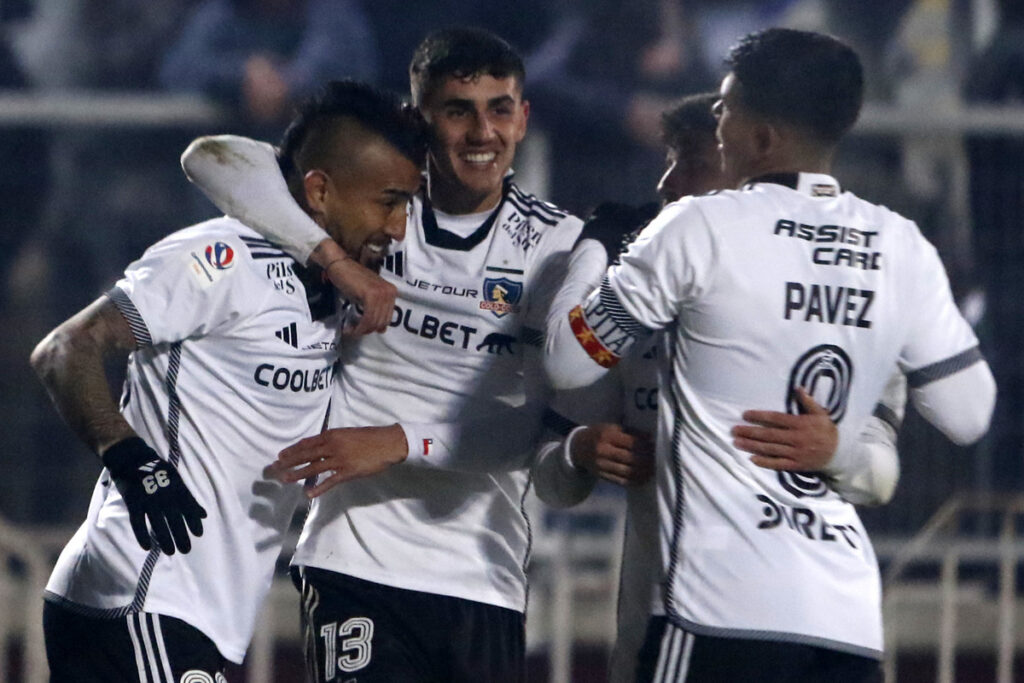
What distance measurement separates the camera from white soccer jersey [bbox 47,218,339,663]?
300cm

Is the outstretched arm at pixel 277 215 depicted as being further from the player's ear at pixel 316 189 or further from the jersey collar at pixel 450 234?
the jersey collar at pixel 450 234

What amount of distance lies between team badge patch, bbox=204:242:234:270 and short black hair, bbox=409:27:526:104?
27.1 inches

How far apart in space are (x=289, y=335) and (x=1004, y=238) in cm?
439

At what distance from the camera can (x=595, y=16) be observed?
700 centimetres

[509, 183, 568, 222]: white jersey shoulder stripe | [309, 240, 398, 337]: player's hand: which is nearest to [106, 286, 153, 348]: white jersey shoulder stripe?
[309, 240, 398, 337]: player's hand

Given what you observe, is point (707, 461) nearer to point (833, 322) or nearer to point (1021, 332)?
point (833, 322)

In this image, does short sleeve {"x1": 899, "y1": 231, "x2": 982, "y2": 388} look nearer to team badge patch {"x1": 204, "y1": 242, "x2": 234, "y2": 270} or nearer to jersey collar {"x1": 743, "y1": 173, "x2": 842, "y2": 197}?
jersey collar {"x1": 743, "y1": 173, "x2": 842, "y2": 197}

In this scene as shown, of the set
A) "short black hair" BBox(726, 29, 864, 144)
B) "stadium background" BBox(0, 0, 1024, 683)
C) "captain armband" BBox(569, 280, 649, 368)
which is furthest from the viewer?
"stadium background" BBox(0, 0, 1024, 683)

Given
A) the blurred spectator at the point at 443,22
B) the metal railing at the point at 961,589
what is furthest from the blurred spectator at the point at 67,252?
the metal railing at the point at 961,589

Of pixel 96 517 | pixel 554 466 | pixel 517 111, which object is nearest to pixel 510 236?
pixel 517 111

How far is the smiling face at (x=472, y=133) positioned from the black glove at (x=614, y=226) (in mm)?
248

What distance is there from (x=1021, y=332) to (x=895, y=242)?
404 cm

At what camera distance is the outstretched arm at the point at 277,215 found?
3188 mm

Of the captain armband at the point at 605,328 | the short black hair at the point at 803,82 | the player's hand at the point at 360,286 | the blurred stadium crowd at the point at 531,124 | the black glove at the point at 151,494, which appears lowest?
the black glove at the point at 151,494
